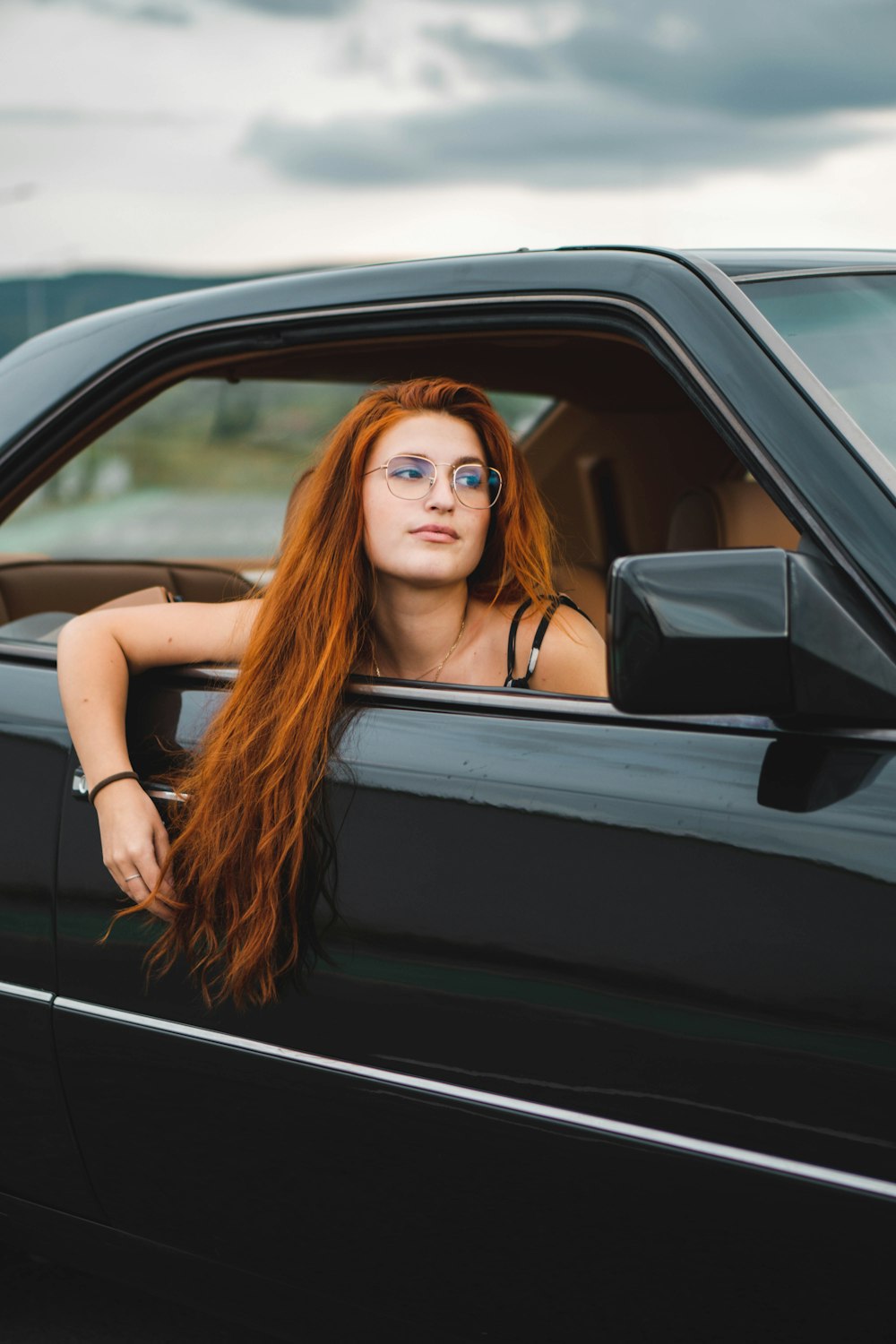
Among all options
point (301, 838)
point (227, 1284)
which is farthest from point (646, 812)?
point (227, 1284)

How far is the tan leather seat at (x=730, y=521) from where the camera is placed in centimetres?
259

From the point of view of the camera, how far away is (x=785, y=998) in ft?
4.52

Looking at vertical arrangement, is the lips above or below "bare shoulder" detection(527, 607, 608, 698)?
above

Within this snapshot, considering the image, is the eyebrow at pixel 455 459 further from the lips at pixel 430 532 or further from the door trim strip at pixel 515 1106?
the door trim strip at pixel 515 1106

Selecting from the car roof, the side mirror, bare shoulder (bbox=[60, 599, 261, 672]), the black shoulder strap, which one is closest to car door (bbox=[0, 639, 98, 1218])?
bare shoulder (bbox=[60, 599, 261, 672])

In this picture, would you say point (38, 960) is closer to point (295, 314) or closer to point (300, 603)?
point (300, 603)

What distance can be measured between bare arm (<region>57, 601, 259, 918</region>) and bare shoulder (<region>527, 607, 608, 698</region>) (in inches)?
15.8

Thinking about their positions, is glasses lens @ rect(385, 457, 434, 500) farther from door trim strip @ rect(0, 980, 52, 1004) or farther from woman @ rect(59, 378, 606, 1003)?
door trim strip @ rect(0, 980, 52, 1004)

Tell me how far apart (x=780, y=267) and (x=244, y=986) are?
1084 mm

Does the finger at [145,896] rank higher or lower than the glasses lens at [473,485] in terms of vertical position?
lower

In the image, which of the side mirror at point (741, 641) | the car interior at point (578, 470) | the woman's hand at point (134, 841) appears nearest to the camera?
the side mirror at point (741, 641)

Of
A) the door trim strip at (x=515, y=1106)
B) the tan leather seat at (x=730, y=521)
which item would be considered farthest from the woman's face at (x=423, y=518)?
the tan leather seat at (x=730, y=521)

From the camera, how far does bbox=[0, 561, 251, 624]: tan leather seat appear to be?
10.1 feet

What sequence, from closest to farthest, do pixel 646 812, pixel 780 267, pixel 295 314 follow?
pixel 646 812, pixel 780 267, pixel 295 314
